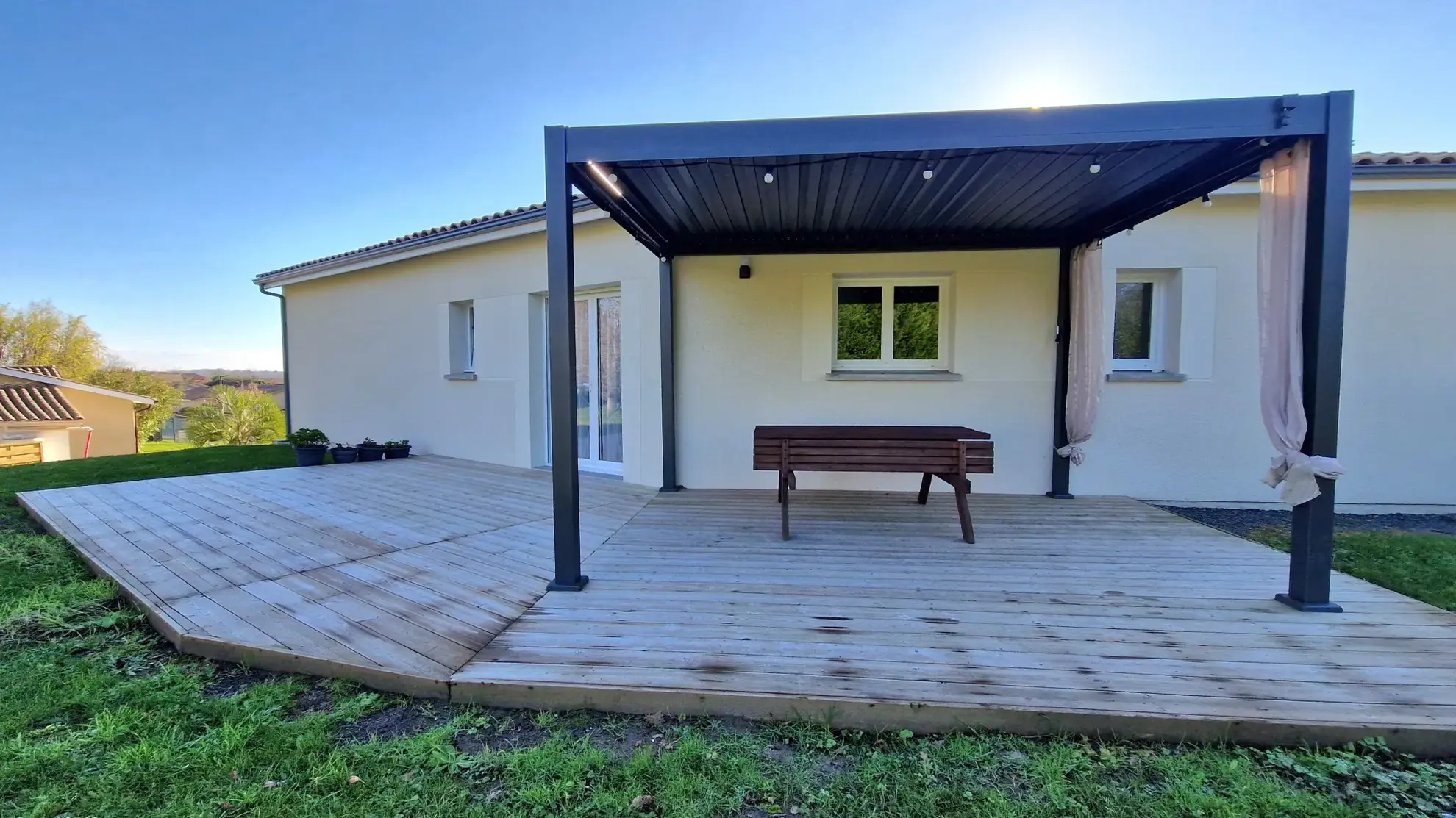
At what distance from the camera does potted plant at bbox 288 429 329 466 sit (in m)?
6.88

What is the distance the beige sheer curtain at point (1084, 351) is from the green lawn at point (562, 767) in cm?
326

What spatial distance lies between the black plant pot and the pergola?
5942 millimetres

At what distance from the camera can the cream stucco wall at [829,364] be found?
4.78m

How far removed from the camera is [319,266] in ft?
26.4

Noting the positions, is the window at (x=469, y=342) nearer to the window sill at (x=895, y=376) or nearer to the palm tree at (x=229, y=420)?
the window sill at (x=895, y=376)

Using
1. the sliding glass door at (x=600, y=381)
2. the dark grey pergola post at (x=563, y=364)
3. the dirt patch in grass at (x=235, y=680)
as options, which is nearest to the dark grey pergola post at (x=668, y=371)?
the sliding glass door at (x=600, y=381)

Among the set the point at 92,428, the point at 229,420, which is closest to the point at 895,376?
the point at 229,420

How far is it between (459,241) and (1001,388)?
6533 mm

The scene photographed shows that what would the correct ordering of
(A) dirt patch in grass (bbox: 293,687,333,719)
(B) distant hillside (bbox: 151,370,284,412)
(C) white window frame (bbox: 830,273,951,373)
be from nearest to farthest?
(A) dirt patch in grass (bbox: 293,687,333,719), (C) white window frame (bbox: 830,273,951,373), (B) distant hillside (bbox: 151,370,284,412)

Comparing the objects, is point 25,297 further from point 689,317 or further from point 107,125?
point 689,317

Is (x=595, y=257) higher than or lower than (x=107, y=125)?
lower

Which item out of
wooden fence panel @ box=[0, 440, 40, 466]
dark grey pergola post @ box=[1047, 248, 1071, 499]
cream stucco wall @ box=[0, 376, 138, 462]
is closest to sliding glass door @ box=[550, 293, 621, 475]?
dark grey pergola post @ box=[1047, 248, 1071, 499]

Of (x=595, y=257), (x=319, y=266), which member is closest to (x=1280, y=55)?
(x=595, y=257)

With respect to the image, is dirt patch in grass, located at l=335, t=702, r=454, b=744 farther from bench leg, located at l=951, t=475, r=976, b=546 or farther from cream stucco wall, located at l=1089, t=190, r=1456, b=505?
cream stucco wall, located at l=1089, t=190, r=1456, b=505
